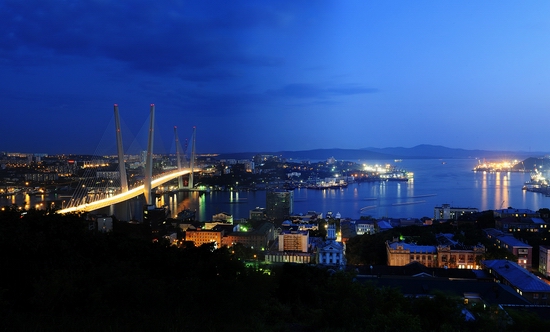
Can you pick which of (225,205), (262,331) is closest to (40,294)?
(262,331)

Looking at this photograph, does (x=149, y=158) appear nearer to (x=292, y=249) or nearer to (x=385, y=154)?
(x=292, y=249)

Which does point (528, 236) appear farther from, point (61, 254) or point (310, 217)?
point (61, 254)

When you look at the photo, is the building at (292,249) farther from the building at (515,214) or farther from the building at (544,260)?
the building at (515,214)

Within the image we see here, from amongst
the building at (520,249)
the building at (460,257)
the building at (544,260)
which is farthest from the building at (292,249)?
the building at (544,260)

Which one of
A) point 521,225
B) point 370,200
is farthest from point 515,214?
point 370,200

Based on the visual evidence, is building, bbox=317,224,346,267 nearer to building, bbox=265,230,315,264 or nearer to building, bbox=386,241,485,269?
building, bbox=265,230,315,264
